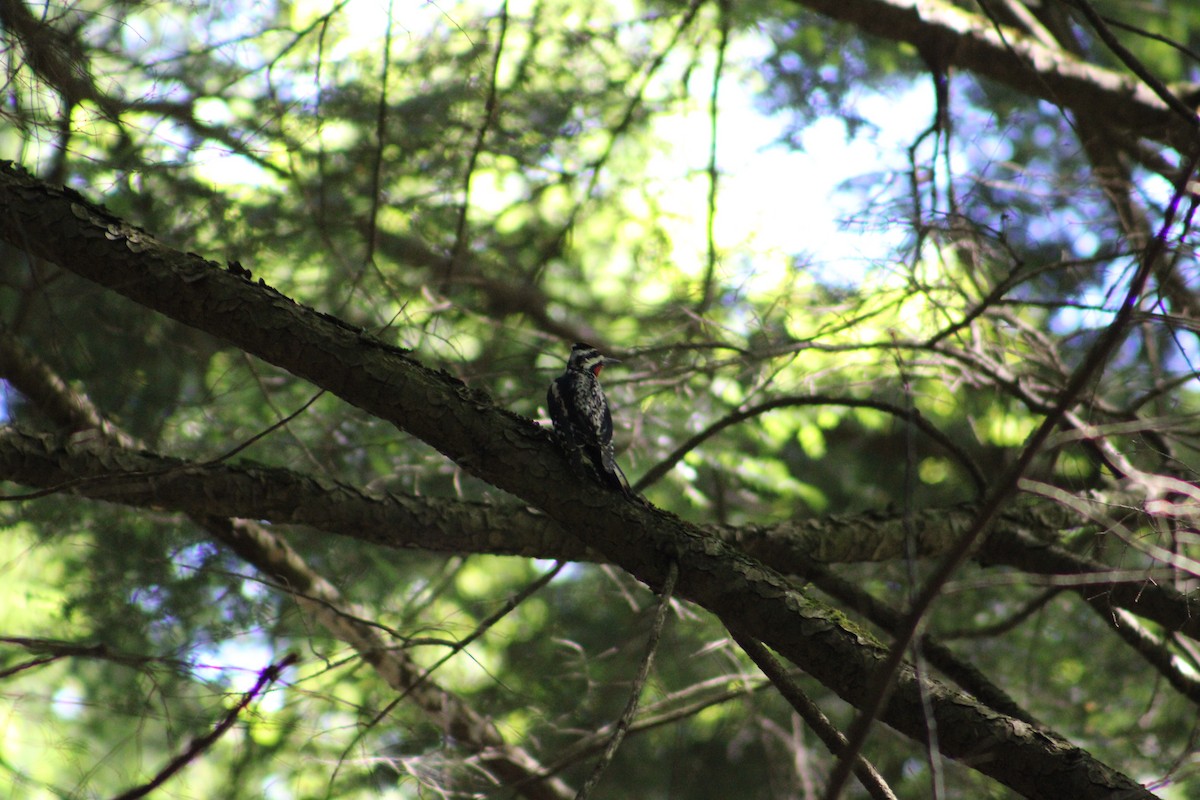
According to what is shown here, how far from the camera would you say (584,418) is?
3178 mm

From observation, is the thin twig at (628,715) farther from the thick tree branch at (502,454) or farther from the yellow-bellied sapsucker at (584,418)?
the yellow-bellied sapsucker at (584,418)

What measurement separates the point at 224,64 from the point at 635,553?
3625mm

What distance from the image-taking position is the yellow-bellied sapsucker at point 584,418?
274cm

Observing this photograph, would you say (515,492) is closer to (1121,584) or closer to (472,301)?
(1121,584)

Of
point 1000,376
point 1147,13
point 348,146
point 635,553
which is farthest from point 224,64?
point 1147,13

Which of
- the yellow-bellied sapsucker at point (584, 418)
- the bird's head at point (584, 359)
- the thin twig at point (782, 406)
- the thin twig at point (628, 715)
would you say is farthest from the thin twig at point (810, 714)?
the bird's head at point (584, 359)

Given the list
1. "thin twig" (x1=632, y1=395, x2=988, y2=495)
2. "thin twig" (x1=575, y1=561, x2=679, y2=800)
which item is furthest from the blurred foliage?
"thin twig" (x1=575, y1=561, x2=679, y2=800)

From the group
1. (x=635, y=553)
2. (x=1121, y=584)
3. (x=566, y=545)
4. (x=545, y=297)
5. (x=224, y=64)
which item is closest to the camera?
(x=635, y=553)

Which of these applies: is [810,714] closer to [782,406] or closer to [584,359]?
[782,406]

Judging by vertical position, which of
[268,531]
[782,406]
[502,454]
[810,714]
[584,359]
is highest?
[584,359]

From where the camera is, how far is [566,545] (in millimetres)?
3213

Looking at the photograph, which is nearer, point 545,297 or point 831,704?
point 831,704

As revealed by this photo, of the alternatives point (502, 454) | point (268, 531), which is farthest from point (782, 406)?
point (268, 531)

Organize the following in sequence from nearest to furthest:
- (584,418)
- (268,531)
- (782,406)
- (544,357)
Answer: (584,418), (782,406), (268,531), (544,357)
